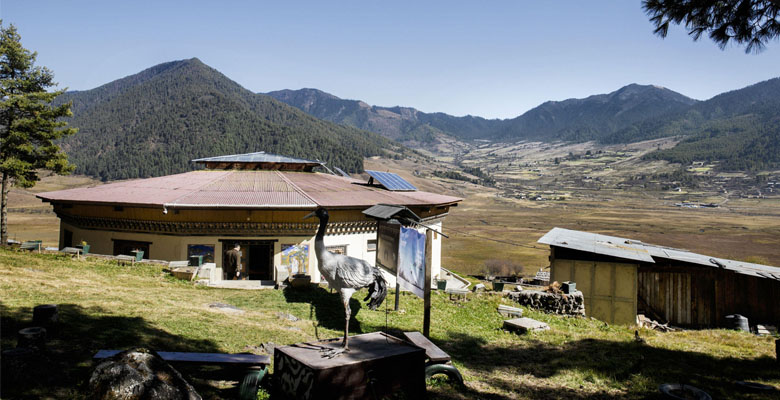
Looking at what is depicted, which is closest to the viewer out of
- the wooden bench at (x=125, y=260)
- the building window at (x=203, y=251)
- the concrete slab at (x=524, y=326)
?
the concrete slab at (x=524, y=326)

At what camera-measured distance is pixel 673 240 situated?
288ft

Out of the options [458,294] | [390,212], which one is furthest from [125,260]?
[458,294]

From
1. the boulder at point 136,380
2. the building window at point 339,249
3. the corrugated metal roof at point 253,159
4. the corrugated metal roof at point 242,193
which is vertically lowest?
the building window at point 339,249

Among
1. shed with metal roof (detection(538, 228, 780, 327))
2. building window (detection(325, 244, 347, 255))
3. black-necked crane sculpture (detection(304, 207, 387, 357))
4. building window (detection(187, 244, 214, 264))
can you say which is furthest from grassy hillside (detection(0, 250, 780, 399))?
building window (detection(325, 244, 347, 255))

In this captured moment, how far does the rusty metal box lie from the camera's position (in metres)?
7.11

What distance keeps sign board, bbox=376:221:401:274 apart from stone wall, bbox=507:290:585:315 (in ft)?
29.4

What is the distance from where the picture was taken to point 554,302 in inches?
760

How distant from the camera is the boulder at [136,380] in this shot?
212 inches

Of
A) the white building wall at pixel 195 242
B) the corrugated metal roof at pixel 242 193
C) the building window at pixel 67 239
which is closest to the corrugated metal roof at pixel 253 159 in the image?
the corrugated metal roof at pixel 242 193

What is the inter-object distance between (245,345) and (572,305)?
47.3 feet

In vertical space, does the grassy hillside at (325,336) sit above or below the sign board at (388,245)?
below

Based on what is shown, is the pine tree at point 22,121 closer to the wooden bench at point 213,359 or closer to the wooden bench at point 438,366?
the wooden bench at point 213,359

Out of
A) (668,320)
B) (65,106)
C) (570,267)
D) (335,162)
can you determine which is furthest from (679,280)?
(335,162)

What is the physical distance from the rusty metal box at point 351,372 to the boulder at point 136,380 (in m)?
1.75
